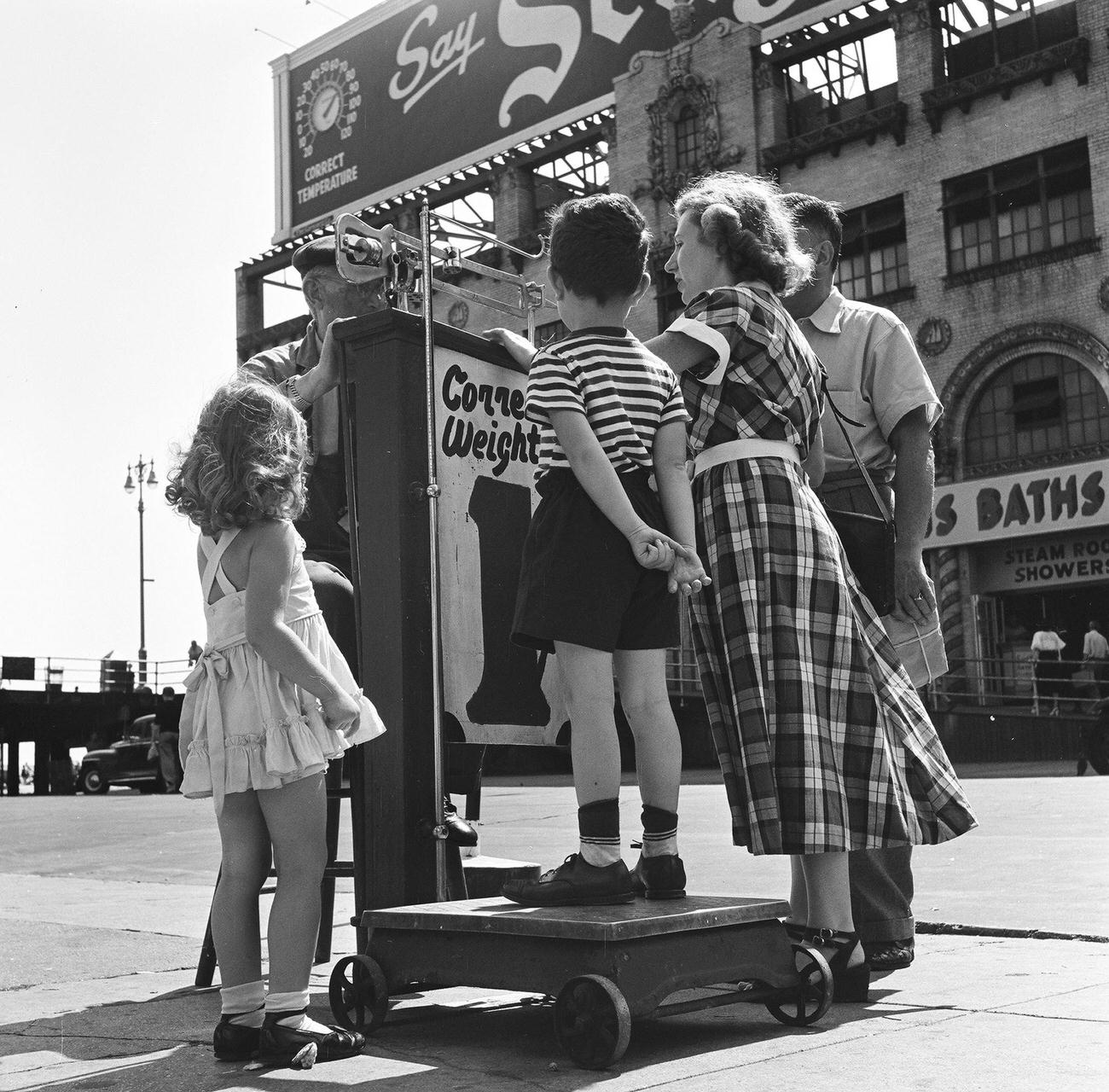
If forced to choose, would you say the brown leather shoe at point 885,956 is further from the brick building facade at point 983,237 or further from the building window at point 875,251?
the building window at point 875,251

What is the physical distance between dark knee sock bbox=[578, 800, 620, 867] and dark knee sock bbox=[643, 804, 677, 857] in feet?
0.36

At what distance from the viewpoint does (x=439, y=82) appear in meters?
38.8

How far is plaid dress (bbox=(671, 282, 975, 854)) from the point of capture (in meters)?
3.39

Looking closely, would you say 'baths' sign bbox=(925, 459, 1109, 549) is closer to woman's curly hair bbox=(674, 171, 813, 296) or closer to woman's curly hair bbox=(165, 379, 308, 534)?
woman's curly hair bbox=(674, 171, 813, 296)

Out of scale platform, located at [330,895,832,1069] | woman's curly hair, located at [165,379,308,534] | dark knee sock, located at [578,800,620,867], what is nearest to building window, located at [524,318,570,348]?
woman's curly hair, located at [165,379,308,534]

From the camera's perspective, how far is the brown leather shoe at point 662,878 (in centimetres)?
319

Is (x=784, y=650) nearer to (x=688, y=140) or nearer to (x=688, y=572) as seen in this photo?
(x=688, y=572)

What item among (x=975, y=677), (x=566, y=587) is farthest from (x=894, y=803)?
(x=975, y=677)

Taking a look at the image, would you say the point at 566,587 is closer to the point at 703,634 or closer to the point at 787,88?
the point at 703,634

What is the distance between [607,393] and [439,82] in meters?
37.8

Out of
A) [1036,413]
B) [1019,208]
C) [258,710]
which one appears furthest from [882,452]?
[1019,208]

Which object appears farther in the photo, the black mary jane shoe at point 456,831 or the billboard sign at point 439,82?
the billboard sign at point 439,82

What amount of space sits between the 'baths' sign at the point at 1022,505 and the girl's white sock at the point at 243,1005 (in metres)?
24.4

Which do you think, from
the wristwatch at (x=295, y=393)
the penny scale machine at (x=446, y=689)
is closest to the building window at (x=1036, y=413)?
the penny scale machine at (x=446, y=689)
